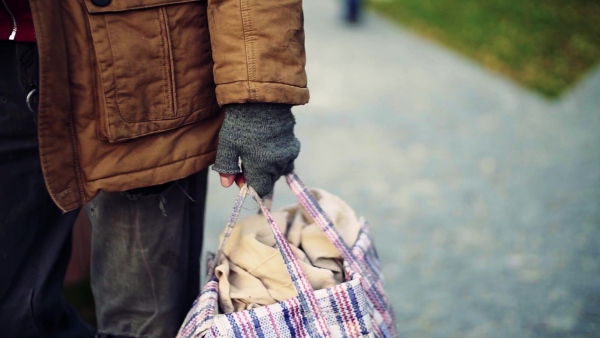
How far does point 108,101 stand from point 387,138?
3.42 m

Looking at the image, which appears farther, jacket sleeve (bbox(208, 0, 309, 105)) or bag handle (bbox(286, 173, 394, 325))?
bag handle (bbox(286, 173, 394, 325))

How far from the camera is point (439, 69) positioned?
620 cm

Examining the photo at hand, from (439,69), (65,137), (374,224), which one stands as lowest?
(374,224)

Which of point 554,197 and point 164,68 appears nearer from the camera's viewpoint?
point 164,68

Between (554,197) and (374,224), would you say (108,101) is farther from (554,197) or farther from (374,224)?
(554,197)

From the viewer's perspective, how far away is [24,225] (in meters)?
1.94

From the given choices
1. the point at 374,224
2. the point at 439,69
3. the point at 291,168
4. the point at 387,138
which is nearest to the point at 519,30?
the point at 439,69

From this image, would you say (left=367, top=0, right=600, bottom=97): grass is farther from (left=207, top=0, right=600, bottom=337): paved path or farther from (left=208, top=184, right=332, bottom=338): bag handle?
(left=208, top=184, right=332, bottom=338): bag handle

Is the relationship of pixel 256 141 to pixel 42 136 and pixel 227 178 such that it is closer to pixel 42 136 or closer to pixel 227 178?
pixel 227 178

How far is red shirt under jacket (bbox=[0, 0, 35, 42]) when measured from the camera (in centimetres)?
167

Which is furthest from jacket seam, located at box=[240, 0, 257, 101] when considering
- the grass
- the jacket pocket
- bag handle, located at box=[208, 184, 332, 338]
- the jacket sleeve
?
the grass

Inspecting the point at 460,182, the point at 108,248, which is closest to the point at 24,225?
the point at 108,248

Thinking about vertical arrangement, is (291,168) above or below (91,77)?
below

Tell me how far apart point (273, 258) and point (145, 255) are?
0.37 m
